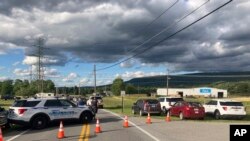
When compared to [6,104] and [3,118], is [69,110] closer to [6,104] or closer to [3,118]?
[3,118]

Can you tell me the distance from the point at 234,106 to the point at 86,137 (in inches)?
657

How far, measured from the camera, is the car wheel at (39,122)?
2486 centimetres

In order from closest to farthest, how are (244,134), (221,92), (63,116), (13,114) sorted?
(244,134), (13,114), (63,116), (221,92)

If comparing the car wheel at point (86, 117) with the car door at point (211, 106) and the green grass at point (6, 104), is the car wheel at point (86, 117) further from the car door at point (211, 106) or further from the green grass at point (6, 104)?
the green grass at point (6, 104)

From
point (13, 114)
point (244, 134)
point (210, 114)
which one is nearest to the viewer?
point (244, 134)

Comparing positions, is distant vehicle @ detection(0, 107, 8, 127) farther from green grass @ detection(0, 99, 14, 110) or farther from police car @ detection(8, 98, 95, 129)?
green grass @ detection(0, 99, 14, 110)

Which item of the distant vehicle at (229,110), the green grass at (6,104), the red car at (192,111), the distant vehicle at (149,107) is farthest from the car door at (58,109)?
the green grass at (6,104)

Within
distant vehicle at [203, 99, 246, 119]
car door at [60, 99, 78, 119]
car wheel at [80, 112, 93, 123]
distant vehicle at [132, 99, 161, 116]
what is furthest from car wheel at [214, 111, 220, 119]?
car door at [60, 99, 78, 119]

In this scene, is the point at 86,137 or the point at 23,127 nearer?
the point at 86,137

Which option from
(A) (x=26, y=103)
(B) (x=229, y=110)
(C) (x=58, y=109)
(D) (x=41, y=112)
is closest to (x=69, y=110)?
(C) (x=58, y=109)

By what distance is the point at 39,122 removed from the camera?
2511 cm

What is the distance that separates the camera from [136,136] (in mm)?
18922

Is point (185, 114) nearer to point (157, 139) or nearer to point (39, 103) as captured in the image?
point (39, 103)

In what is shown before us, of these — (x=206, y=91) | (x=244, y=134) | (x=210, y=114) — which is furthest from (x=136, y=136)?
(x=206, y=91)
